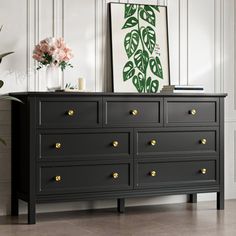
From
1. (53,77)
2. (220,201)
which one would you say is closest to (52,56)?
(53,77)

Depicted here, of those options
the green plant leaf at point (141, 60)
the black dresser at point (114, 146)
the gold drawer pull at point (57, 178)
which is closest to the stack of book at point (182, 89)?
the black dresser at point (114, 146)

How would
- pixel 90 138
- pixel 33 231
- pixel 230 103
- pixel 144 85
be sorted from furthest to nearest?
pixel 230 103 → pixel 144 85 → pixel 90 138 → pixel 33 231

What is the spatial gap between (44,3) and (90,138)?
1.14 m

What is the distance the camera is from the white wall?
483 centimetres

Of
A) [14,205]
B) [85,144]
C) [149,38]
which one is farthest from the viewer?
[149,38]

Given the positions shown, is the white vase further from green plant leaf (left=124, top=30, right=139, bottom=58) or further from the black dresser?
green plant leaf (left=124, top=30, right=139, bottom=58)

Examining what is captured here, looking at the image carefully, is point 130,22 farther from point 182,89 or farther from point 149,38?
point 182,89

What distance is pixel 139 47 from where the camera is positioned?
5250 mm

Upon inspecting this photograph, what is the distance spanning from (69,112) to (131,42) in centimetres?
101

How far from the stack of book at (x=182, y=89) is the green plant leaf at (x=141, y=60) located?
296mm

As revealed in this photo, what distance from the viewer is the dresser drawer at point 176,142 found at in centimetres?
480

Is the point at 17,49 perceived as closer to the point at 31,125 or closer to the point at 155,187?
the point at 31,125

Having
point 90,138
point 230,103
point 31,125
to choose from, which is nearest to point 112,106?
point 90,138

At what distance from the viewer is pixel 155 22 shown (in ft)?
17.5
